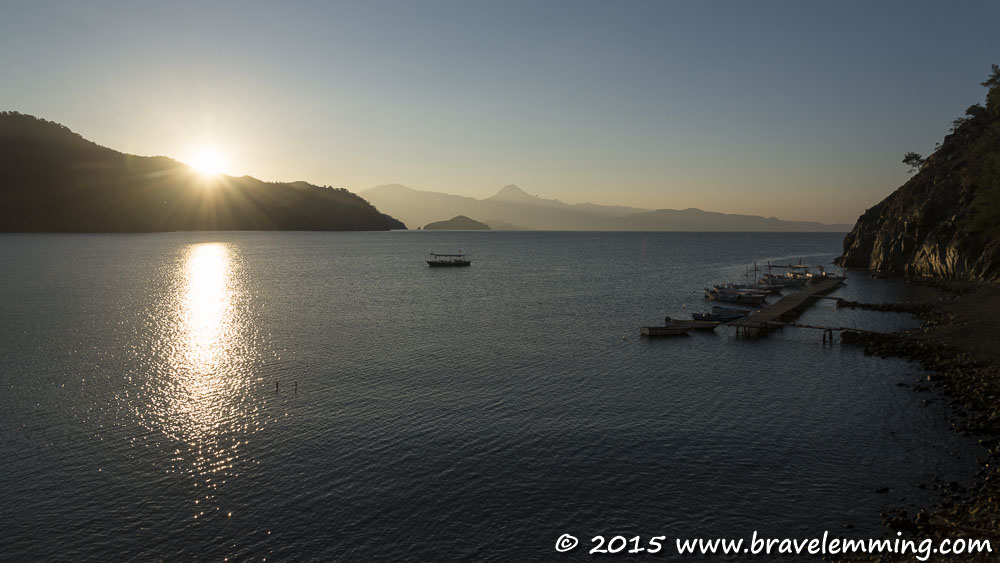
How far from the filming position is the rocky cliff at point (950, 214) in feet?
272

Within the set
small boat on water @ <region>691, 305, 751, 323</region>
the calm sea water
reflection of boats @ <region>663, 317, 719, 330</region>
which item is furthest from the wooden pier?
reflection of boats @ <region>663, 317, 719, 330</region>

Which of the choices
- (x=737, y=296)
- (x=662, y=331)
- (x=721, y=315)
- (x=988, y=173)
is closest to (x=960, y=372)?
(x=662, y=331)

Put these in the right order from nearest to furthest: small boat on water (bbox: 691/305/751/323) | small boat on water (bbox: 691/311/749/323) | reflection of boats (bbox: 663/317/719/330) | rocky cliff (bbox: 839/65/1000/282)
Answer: reflection of boats (bbox: 663/317/719/330)
small boat on water (bbox: 691/311/749/323)
small boat on water (bbox: 691/305/751/323)
rocky cliff (bbox: 839/65/1000/282)

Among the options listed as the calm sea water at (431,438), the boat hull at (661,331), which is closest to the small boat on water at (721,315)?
the calm sea water at (431,438)

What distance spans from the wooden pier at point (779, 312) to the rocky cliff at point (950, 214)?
782 inches

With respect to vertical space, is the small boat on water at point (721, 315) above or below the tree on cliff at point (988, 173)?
below

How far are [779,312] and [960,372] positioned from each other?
3327 cm

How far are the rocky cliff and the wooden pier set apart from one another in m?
19.9

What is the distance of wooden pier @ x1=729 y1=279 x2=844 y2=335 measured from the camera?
2539 inches

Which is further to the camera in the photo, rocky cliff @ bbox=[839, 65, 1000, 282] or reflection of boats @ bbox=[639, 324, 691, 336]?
rocky cliff @ bbox=[839, 65, 1000, 282]

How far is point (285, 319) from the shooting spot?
7138cm

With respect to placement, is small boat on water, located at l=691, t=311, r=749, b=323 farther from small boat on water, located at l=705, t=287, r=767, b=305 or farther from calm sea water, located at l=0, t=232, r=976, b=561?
Result: small boat on water, located at l=705, t=287, r=767, b=305

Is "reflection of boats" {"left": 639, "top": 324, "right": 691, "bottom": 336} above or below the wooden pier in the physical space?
below

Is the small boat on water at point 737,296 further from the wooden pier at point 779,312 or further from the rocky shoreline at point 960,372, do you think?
the rocky shoreline at point 960,372
